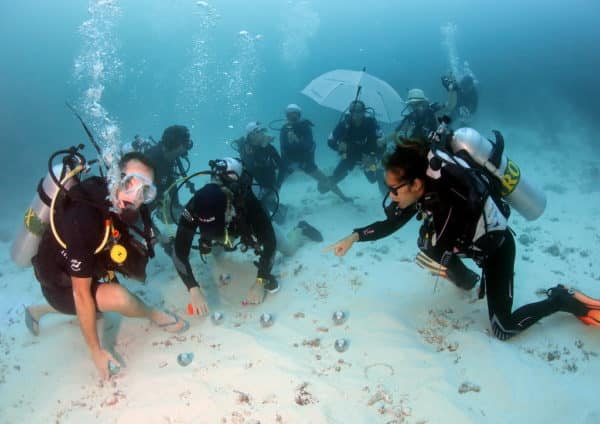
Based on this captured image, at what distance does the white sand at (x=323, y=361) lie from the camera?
11.4ft

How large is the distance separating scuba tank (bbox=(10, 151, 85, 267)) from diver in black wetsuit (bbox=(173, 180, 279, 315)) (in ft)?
4.67

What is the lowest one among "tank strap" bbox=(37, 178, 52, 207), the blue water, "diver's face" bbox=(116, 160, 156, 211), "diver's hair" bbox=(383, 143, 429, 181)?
the blue water

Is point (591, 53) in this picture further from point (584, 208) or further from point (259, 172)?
point (259, 172)

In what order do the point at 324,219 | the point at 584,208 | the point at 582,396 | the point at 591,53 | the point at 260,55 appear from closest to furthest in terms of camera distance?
the point at 582,396, the point at 324,219, the point at 584,208, the point at 591,53, the point at 260,55

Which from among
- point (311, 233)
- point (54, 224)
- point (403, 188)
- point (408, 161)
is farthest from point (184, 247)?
point (311, 233)

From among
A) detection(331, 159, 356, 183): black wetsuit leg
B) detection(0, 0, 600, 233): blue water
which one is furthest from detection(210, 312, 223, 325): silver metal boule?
detection(0, 0, 600, 233): blue water

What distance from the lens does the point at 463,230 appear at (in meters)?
3.85

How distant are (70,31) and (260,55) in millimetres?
46913

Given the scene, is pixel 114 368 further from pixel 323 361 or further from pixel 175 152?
pixel 175 152

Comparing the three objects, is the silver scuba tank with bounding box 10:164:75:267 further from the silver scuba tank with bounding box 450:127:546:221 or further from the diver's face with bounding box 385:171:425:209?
the silver scuba tank with bounding box 450:127:546:221

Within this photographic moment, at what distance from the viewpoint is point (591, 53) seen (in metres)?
39.3

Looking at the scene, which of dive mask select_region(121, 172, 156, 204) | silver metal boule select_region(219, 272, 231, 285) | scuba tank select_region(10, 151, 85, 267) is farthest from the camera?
silver metal boule select_region(219, 272, 231, 285)

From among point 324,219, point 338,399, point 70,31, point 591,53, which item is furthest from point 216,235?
point 70,31

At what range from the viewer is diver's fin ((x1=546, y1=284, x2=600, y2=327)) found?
4246mm
